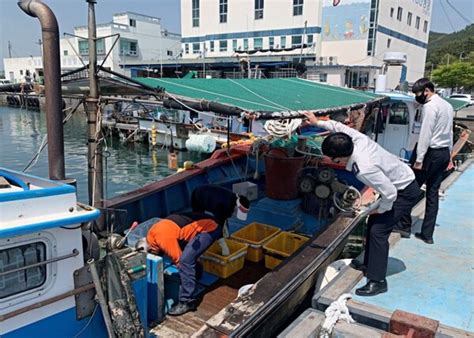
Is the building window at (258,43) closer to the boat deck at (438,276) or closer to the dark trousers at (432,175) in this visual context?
the boat deck at (438,276)

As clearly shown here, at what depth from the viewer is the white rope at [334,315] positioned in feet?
10.4

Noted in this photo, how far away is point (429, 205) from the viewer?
4621 mm

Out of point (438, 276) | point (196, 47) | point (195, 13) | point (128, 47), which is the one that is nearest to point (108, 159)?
point (438, 276)

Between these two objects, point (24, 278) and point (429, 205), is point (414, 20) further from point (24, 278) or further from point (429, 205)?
point (24, 278)

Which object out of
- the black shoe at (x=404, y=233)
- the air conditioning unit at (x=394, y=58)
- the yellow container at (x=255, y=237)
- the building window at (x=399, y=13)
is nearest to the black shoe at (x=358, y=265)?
the black shoe at (x=404, y=233)

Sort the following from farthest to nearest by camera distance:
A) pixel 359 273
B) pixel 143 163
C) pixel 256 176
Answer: pixel 143 163
pixel 256 176
pixel 359 273

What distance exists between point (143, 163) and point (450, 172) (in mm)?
16654

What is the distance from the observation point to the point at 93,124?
12.7 ft

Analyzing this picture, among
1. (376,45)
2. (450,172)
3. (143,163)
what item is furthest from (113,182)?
(376,45)

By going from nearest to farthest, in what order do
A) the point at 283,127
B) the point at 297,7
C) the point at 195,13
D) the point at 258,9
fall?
the point at 283,127 → the point at 297,7 → the point at 258,9 → the point at 195,13

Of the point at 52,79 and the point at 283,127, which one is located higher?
the point at 52,79

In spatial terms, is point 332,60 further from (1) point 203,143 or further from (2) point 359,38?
(1) point 203,143

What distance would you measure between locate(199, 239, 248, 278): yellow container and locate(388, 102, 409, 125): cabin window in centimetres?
628

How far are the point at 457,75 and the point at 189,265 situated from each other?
4825 cm
